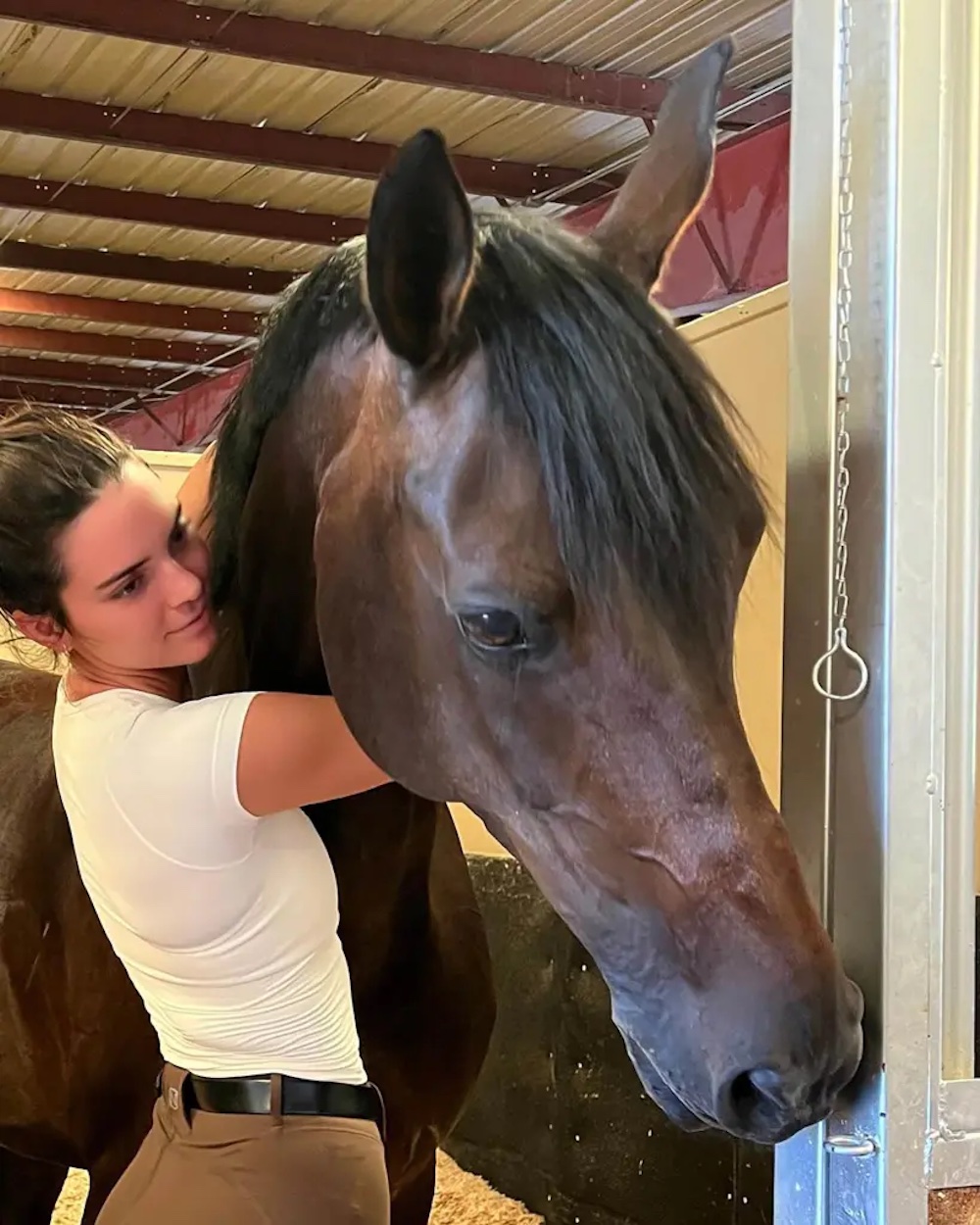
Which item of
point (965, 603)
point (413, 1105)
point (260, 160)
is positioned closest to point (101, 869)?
point (413, 1105)

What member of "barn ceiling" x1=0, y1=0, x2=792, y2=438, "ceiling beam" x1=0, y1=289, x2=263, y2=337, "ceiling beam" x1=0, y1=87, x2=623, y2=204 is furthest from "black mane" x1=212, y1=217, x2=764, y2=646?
"ceiling beam" x1=0, y1=289, x2=263, y2=337

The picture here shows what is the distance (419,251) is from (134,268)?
452 cm

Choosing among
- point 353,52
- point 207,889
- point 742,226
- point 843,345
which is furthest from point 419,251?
point 742,226

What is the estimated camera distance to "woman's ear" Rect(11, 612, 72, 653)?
1.03 metres

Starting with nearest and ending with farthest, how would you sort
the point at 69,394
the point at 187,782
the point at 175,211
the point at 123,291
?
the point at 187,782, the point at 175,211, the point at 123,291, the point at 69,394

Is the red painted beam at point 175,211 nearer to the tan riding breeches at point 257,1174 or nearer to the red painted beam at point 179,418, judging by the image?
the red painted beam at point 179,418

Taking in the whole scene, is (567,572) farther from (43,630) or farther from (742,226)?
(742,226)

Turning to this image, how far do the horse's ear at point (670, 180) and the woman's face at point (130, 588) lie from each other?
1.29ft

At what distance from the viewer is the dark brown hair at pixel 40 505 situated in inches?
39.4

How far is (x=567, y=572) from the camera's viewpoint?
2.51ft

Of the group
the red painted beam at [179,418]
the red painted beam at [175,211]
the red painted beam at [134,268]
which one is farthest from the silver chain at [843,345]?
the red painted beam at [179,418]

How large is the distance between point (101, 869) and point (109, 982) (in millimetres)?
391

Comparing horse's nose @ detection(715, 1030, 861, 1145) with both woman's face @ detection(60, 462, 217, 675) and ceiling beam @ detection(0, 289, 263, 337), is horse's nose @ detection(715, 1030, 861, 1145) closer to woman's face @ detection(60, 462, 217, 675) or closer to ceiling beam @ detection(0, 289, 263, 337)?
woman's face @ detection(60, 462, 217, 675)

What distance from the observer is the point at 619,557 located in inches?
29.9
